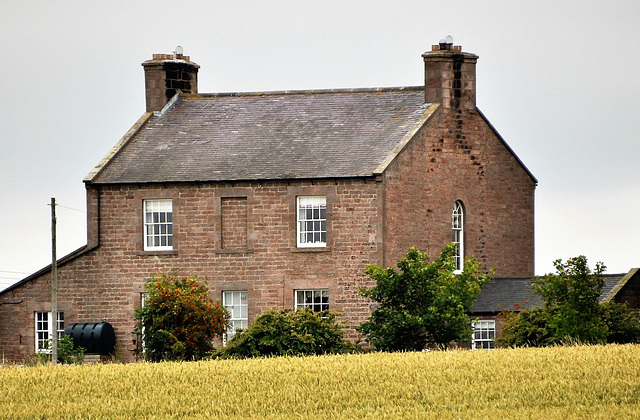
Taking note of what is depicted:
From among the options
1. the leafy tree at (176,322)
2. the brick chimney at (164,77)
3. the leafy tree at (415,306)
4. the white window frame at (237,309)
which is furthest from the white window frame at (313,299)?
the brick chimney at (164,77)

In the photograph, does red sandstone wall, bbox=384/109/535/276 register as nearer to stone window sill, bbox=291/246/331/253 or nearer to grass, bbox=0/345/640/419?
stone window sill, bbox=291/246/331/253

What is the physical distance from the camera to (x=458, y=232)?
53.7 meters

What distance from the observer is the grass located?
31219 millimetres

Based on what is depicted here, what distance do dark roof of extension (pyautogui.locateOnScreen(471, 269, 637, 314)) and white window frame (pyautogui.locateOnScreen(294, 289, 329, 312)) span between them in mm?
4640

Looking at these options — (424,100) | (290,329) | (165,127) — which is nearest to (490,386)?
(290,329)

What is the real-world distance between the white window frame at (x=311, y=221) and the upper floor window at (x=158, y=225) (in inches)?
177

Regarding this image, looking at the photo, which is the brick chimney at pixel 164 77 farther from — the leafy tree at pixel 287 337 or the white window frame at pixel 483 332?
the white window frame at pixel 483 332

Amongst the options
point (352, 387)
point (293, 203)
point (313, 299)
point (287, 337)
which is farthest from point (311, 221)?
point (352, 387)

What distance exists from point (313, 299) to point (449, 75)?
887cm

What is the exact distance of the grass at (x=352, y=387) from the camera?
1229 inches

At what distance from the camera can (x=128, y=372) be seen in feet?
125

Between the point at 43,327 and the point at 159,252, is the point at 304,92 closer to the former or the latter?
the point at 159,252

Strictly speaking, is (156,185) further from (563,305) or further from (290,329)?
(563,305)

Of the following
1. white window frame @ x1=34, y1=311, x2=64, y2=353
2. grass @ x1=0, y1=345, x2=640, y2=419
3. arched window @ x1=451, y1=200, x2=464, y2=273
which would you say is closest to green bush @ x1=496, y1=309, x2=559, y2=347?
grass @ x1=0, y1=345, x2=640, y2=419
